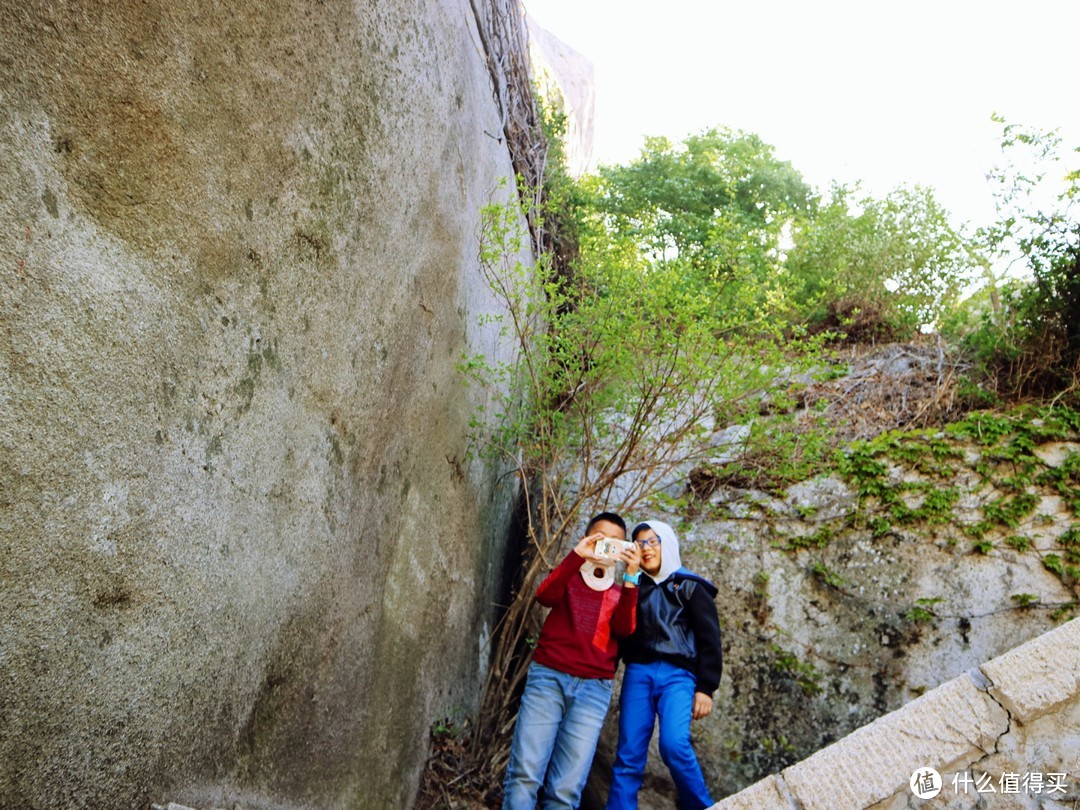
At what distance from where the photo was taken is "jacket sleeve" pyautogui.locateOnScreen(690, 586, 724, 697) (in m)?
3.58

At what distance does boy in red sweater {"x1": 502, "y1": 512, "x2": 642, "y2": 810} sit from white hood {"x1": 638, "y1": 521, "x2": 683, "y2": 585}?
0.44 ft

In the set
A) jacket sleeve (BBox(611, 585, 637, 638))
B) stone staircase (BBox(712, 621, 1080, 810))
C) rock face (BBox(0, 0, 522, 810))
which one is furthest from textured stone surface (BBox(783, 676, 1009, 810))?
rock face (BBox(0, 0, 522, 810))

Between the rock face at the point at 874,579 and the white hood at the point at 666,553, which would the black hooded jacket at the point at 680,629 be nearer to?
the white hood at the point at 666,553

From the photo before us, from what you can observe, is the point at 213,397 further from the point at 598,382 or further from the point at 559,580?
the point at 598,382

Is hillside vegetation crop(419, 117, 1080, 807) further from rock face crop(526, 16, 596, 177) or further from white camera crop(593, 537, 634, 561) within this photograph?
rock face crop(526, 16, 596, 177)

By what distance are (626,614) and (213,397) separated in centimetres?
237

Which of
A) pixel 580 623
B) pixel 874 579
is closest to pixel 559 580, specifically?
pixel 580 623

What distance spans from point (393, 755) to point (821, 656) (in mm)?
2497

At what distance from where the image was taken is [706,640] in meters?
3.64

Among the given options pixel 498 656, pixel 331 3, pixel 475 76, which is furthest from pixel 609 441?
pixel 331 3

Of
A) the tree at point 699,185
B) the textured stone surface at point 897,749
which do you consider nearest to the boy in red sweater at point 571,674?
the textured stone surface at point 897,749

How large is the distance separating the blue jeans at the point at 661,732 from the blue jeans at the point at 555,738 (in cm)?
13

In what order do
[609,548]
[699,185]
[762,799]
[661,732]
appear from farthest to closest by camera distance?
[699,185] → [609,548] → [661,732] → [762,799]

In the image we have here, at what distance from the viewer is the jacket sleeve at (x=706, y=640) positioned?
141 inches
